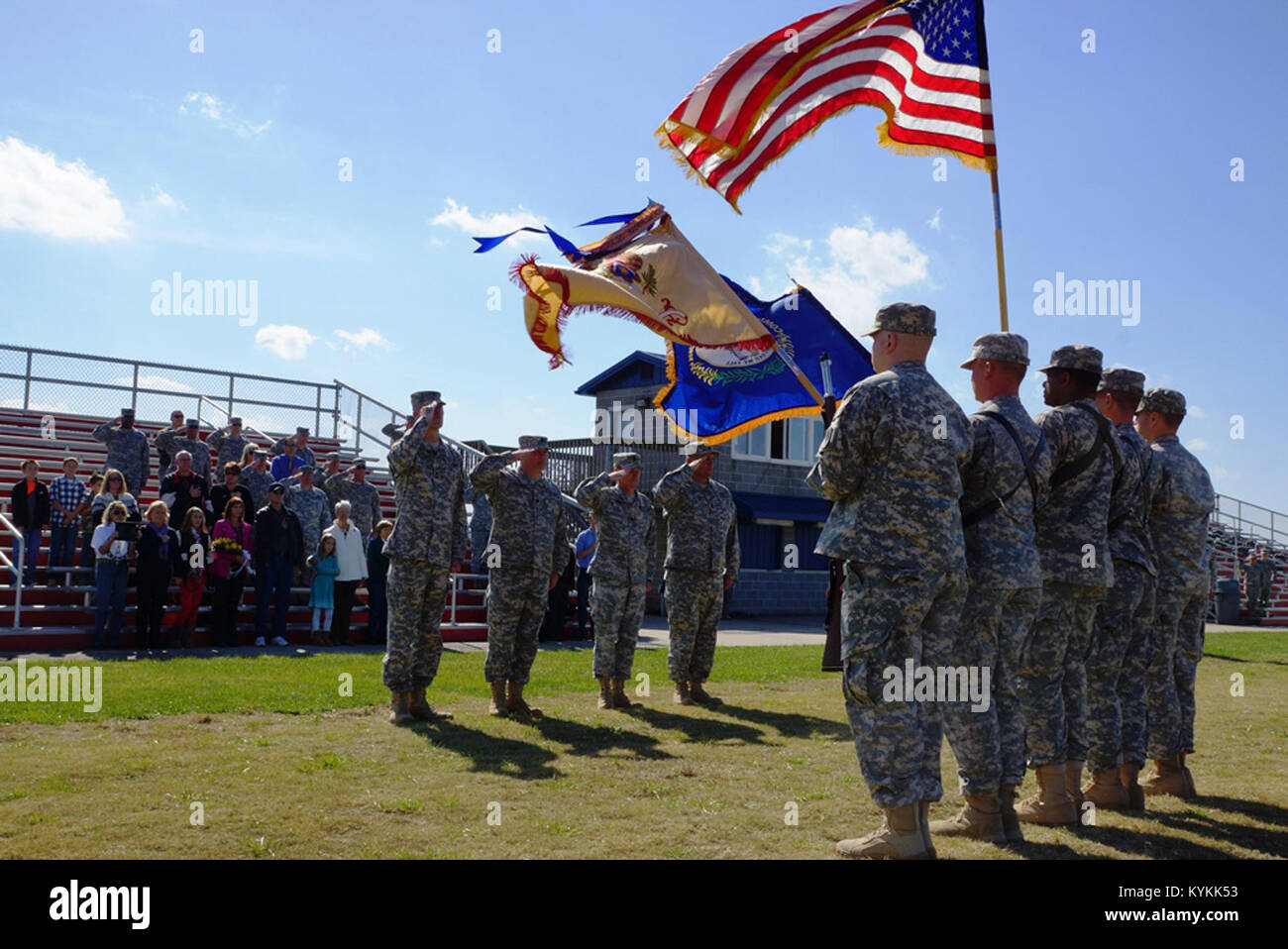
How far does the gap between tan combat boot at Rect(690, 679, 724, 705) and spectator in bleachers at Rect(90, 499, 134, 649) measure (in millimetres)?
7432

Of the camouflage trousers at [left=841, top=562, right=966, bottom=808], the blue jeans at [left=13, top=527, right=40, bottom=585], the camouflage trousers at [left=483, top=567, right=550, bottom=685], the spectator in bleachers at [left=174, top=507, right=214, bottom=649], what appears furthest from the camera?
the blue jeans at [left=13, top=527, right=40, bottom=585]

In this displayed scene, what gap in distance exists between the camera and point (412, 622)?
8188 millimetres

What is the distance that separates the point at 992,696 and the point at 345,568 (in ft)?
37.3

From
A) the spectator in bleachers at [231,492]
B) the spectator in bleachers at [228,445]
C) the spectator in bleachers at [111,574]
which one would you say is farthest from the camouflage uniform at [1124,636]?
the spectator in bleachers at [228,445]

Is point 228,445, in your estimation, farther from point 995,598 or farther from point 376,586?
point 995,598

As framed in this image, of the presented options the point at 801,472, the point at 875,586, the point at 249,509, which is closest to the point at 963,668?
the point at 875,586

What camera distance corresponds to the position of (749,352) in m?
10.4

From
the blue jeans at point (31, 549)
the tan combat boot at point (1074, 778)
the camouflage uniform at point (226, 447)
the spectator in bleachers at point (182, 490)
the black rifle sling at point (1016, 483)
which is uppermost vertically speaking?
the camouflage uniform at point (226, 447)

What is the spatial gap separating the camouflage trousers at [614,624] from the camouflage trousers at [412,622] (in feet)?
5.36

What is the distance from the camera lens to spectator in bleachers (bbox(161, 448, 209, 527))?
14.4m

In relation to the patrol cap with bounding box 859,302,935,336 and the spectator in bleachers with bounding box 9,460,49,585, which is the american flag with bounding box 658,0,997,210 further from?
the spectator in bleachers with bounding box 9,460,49,585

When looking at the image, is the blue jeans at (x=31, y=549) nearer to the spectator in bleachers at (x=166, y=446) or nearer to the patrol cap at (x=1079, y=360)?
the spectator in bleachers at (x=166, y=446)

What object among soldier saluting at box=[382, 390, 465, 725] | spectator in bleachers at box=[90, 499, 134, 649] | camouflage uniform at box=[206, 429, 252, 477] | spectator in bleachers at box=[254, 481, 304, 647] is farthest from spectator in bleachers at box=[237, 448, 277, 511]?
soldier saluting at box=[382, 390, 465, 725]

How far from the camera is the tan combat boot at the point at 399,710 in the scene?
26.5 feet
